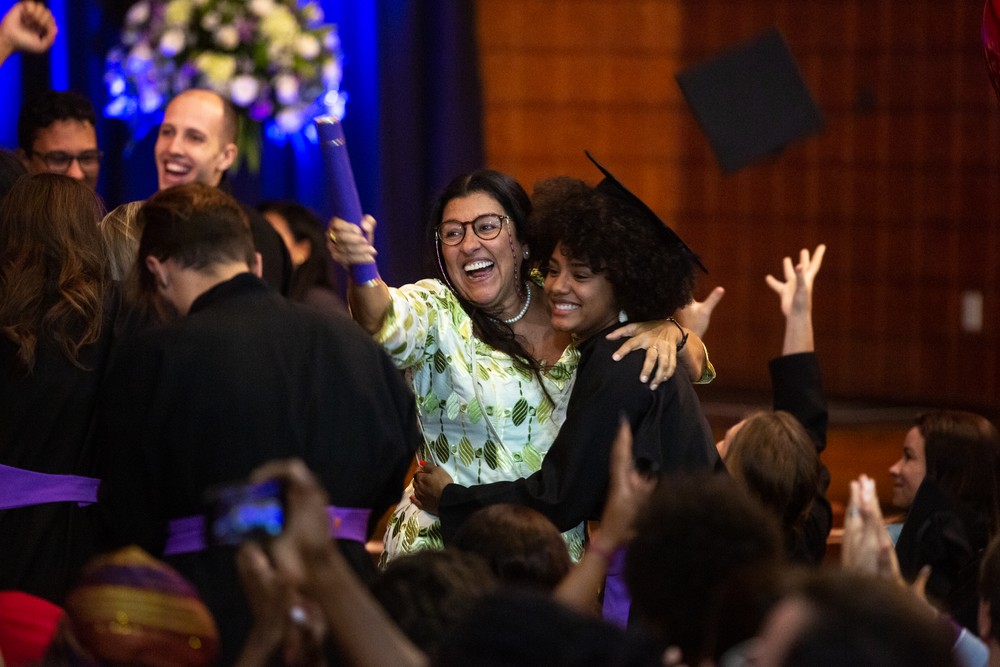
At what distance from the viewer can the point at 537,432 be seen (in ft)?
9.96

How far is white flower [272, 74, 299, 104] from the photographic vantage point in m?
5.21

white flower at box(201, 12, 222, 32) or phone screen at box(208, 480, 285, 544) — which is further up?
white flower at box(201, 12, 222, 32)

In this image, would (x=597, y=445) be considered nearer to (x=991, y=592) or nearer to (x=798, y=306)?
(x=991, y=592)

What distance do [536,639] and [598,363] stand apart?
1.53 m

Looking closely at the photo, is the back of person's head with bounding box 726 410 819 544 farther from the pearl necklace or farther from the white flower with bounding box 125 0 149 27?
the white flower with bounding box 125 0 149 27

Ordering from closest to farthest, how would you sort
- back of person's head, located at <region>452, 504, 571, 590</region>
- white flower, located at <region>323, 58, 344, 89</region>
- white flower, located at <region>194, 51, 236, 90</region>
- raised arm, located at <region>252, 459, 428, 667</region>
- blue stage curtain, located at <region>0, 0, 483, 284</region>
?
raised arm, located at <region>252, 459, 428, 667</region> < back of person's head, located at <region>452, 504, 571, 590</region> < white flower, located at <region>194, 51, 236, 90</region> < white flower, located at <region>323, 58, 344, 89</region> < blue stage curtain, located at <region>0, 0, 483, 284</region>

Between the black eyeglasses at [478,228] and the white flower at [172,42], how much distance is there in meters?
2.38

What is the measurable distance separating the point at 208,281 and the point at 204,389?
0.72 feet

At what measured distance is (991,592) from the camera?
7.02 feet

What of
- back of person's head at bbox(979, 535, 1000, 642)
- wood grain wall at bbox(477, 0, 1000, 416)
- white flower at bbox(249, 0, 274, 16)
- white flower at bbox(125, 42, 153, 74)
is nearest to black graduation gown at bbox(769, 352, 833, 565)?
back of person's head at bbox(979, 535, 1000, 642)

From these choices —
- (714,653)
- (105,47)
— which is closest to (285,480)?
(714,653)

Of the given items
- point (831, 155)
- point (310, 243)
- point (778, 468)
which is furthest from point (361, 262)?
point (831, 155)

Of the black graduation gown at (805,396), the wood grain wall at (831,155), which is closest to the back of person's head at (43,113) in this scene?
the black graduation gown at (805,396)

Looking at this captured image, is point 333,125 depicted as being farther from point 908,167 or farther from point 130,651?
point 908,167
